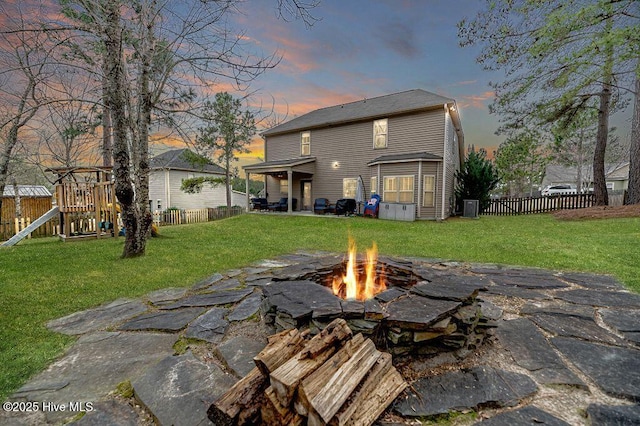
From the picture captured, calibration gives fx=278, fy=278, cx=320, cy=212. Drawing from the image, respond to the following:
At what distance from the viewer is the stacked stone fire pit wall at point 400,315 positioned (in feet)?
6.57

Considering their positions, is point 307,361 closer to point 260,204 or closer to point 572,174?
point 260,204

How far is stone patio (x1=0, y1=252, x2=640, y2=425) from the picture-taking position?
5.34 ft

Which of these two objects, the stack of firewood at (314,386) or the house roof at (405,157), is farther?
the house roof at (405,157)

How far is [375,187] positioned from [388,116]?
3941mm

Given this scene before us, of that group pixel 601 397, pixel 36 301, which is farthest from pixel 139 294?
pixel 601 397

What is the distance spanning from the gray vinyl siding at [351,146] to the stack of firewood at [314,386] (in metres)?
13.3

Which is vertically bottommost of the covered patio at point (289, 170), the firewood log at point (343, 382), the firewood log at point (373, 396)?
the firewood log at point (373, 396)

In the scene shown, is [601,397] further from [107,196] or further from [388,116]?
[388,116]

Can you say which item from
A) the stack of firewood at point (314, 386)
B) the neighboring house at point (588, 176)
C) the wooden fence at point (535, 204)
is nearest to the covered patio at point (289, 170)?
the wooden fence at point (535, 204)

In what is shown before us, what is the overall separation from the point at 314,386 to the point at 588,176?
160ft

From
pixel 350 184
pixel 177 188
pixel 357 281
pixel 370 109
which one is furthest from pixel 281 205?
pixel 357 281

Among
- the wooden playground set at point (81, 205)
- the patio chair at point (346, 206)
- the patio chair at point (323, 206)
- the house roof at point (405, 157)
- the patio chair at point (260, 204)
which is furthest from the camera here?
the patio chair at point (260, 204)

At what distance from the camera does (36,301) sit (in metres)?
3.58

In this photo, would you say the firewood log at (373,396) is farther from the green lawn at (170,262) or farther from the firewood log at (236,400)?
the green lawn at (170,262)
